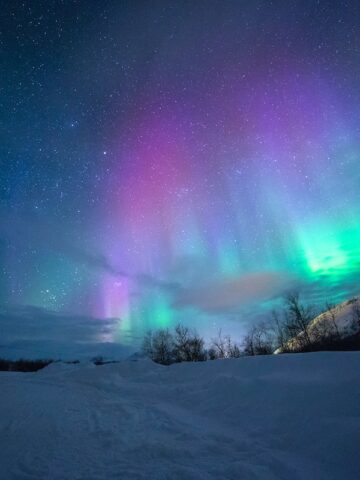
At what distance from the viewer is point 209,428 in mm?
7301

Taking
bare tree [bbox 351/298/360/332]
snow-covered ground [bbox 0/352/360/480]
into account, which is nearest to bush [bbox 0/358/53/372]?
snow-covered ground [bbox 0/352/360/480]

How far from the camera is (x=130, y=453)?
227 inches

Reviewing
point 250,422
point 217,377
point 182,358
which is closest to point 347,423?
point 250,422

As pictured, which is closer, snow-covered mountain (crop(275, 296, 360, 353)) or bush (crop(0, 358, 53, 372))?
bush (crop(0, 358, 53, 372))

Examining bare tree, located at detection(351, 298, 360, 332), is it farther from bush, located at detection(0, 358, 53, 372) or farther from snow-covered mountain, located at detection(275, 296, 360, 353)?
bush, located at detection(0, 358, 53, 372)

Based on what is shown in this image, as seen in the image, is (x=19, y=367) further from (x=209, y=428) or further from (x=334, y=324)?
(x=334, y=324)

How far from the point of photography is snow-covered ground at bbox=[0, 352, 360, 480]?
16.3ft

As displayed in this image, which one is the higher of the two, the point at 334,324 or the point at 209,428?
the point at 334,324

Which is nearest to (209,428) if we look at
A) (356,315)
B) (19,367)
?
(19,367)

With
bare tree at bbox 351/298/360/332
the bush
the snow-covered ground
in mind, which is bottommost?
the snow-covered ground

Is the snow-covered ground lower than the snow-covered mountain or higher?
lower

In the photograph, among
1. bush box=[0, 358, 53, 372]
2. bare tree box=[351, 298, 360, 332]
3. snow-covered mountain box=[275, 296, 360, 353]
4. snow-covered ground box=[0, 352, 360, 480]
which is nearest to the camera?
snow-covered ground box=[0, 352, 360, 480]

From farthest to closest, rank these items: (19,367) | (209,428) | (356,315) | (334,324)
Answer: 1. (356,315)
2. (334,324)
3. (19,367)
4. (209,428)

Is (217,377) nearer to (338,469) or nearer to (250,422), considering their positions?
(250,422)
